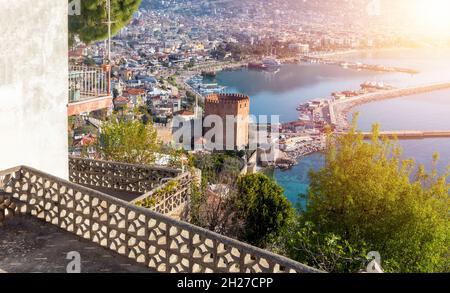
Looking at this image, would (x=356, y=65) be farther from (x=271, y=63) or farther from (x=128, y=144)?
(x=128, y=144)

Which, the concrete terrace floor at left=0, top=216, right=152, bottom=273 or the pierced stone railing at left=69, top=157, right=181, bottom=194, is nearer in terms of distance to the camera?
the concrete terrace floor at left=0, top=216, right=152, bottom=273

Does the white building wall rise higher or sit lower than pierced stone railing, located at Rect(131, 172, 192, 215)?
higher

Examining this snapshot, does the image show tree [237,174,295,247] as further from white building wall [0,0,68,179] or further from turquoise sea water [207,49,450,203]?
turquoise sea water [207,49,450,203]

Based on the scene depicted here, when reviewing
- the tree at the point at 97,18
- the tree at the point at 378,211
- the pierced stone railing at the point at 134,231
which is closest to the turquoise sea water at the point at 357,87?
the tree at the point at 97,18

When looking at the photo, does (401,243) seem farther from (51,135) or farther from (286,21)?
(286,21)

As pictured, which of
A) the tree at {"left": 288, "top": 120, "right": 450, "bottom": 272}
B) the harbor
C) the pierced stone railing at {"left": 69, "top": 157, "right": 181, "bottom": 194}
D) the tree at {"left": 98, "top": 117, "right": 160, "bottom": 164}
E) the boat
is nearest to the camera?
the pierced stone railing at {"left": 69, "top": 157, "right": 181, "bottom": 194}

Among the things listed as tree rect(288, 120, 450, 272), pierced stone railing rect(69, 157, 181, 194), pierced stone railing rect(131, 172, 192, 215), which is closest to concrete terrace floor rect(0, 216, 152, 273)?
pierced stone railing rect(131, 172, 192, 215)
